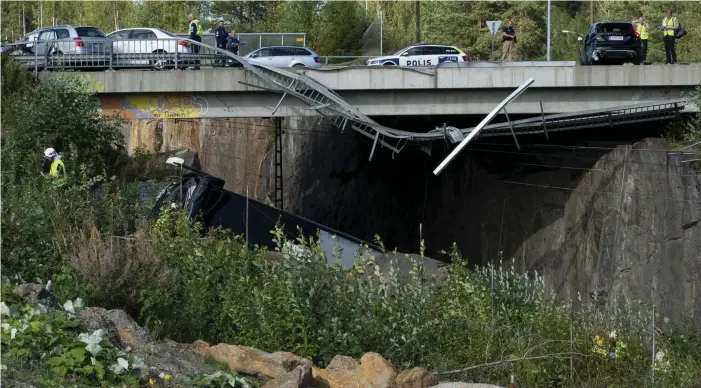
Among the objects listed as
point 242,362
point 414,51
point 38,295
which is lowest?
point 242,362

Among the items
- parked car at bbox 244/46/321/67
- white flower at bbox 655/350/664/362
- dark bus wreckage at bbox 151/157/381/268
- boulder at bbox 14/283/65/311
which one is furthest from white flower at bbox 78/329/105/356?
parked car at bbox 244/46/321/67

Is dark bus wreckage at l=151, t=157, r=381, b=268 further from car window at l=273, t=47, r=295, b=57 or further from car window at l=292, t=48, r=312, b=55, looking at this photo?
car window at l=292, t=48, r=312, b=55

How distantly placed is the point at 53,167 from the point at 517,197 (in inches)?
640

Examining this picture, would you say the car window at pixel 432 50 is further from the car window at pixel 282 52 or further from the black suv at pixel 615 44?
the black suv at pixel 615 44

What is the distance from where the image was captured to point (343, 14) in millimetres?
55125

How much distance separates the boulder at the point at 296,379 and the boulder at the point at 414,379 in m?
1.19

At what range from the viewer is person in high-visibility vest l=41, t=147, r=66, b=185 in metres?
18.1

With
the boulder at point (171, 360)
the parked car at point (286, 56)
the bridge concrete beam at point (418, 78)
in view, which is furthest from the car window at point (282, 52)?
the boulder at point (171, 360)

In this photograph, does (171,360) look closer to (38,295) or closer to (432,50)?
(38,295)

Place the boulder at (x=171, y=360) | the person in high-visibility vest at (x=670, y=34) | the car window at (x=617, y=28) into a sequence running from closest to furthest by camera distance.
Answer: the boulder at (x=171, y=360) < the person in high-visibility vest at (x=670, y=34) < the car window at (x=617, y=28)

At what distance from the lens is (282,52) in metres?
37.4

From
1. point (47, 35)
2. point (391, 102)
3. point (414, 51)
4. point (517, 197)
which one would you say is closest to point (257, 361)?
point (391, 102)

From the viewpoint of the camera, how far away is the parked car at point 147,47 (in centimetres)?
2811

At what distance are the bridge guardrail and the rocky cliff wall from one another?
7659 mm
